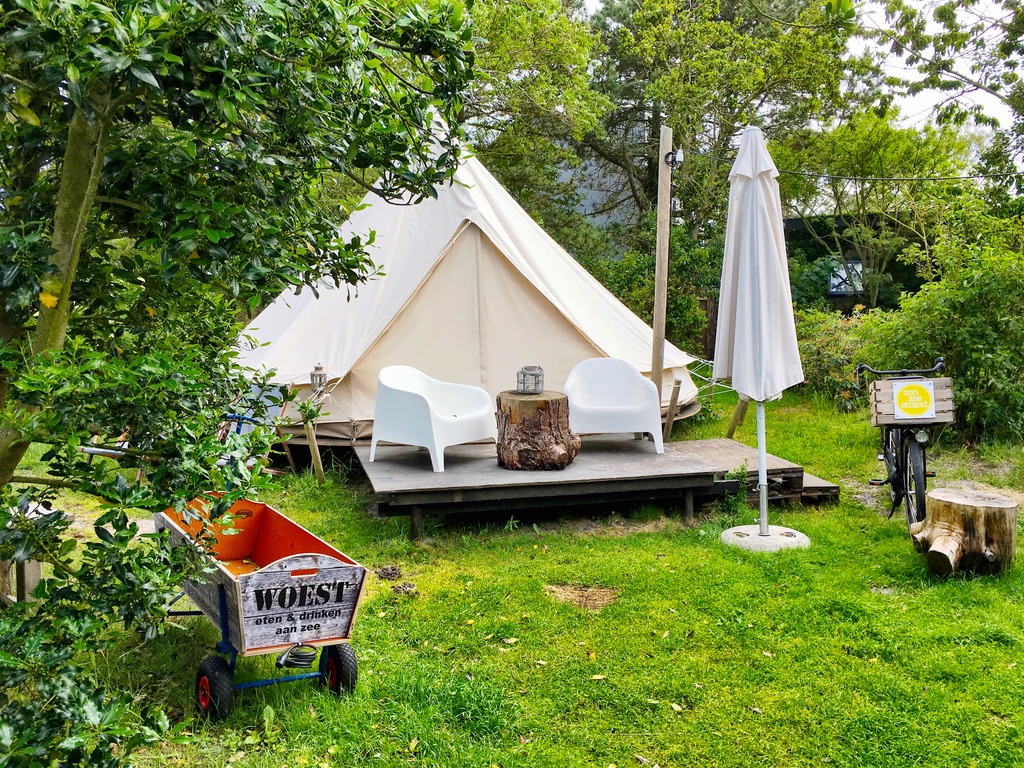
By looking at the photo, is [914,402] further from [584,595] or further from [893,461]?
[584,595]

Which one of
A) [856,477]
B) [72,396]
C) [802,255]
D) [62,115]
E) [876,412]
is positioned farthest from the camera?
[802,255]

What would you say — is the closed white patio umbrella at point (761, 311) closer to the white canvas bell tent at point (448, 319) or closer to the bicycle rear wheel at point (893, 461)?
the bicycle rear wheel at point (893, 461)

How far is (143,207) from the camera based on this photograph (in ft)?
6.64

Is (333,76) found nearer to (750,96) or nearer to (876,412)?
(876,412)

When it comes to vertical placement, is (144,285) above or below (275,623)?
above

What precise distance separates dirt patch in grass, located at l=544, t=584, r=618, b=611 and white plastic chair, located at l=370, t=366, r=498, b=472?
152 cm

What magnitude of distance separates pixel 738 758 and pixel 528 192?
13.6 m

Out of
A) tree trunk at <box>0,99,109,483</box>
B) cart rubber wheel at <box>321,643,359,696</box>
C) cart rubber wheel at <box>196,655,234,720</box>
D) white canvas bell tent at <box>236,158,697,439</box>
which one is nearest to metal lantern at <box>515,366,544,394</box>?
white canvas bell tent at <box>236,158,697,439</box>

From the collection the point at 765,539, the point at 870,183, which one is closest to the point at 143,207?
the point at 765,539

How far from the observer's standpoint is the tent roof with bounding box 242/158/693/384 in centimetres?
728

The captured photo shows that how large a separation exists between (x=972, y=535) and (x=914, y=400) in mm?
947

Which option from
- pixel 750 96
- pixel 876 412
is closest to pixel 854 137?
pixel 750 96

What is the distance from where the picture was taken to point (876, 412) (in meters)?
5.01

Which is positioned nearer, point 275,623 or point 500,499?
point 275,623
